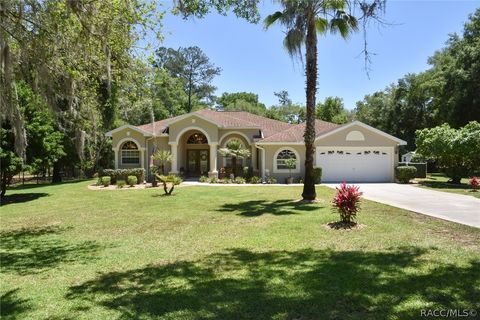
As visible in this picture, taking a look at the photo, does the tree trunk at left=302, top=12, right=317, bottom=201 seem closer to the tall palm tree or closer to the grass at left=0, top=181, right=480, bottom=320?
the tall palm tree

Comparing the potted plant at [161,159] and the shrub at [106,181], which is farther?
the potted plant at [161,159]

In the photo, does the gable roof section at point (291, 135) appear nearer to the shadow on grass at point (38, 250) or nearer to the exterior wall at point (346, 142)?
the exterior wall at point (346, 142)

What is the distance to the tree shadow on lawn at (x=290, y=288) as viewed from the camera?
486cm

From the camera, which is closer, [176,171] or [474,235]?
[474,235]

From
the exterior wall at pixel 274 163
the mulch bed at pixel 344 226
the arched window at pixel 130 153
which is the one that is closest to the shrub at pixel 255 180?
the exterior wall at pixel 274 163

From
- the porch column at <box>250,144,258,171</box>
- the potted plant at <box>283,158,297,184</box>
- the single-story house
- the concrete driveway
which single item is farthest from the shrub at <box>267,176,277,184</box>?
the concrete driveway

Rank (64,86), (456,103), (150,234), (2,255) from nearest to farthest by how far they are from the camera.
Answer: (2,255) < (64,86) < (150,234) < (456,103)

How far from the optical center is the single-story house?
27031mm

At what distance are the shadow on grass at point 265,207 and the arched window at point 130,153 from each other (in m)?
15.2

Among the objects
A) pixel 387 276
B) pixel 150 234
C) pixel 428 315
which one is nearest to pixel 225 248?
pixel 150 234

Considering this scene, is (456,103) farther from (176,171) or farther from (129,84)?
(129,84)

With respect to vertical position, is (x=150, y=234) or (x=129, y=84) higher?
(x=129, y=84)

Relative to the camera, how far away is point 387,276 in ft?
19.8

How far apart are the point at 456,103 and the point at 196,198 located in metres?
27.0
